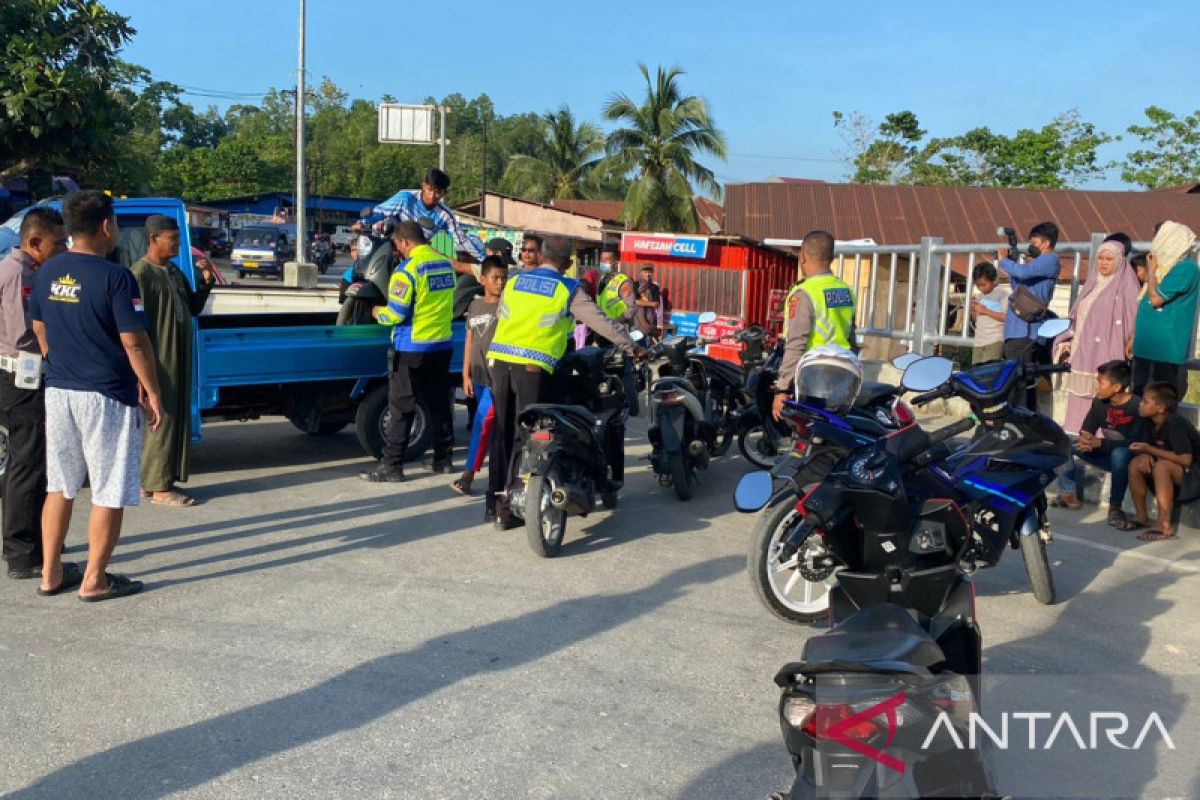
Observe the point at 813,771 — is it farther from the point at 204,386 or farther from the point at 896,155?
the point at 896,155

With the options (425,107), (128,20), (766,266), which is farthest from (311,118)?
(128,20)

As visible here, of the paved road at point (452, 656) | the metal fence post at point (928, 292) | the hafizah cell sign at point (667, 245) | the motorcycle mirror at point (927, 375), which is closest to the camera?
the paved road at point (452, 656)

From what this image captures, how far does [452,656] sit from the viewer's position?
470cm

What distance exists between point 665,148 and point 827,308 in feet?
115

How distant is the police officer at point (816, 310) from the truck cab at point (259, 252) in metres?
37.2

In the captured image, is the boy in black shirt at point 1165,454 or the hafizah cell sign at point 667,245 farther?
the hafizah cell sign at point 667,245

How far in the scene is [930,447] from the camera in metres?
4.01

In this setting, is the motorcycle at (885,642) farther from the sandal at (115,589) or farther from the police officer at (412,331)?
the police officer at (412,331)

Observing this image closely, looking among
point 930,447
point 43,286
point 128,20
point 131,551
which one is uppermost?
point 128,20

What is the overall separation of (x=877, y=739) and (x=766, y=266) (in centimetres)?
2405

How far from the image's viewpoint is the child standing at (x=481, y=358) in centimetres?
779

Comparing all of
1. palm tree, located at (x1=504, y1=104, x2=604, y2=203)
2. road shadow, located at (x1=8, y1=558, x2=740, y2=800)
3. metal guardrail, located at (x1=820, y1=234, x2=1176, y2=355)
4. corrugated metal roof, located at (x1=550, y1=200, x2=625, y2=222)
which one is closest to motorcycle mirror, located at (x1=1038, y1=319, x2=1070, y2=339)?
road shadow, located at (x1=8, y1=558, x2=740, y2=800)

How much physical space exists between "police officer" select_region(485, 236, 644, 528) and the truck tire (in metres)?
1.72

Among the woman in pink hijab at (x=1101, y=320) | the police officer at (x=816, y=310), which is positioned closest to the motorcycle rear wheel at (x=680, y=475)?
the police officer at (x=816, y=310)
